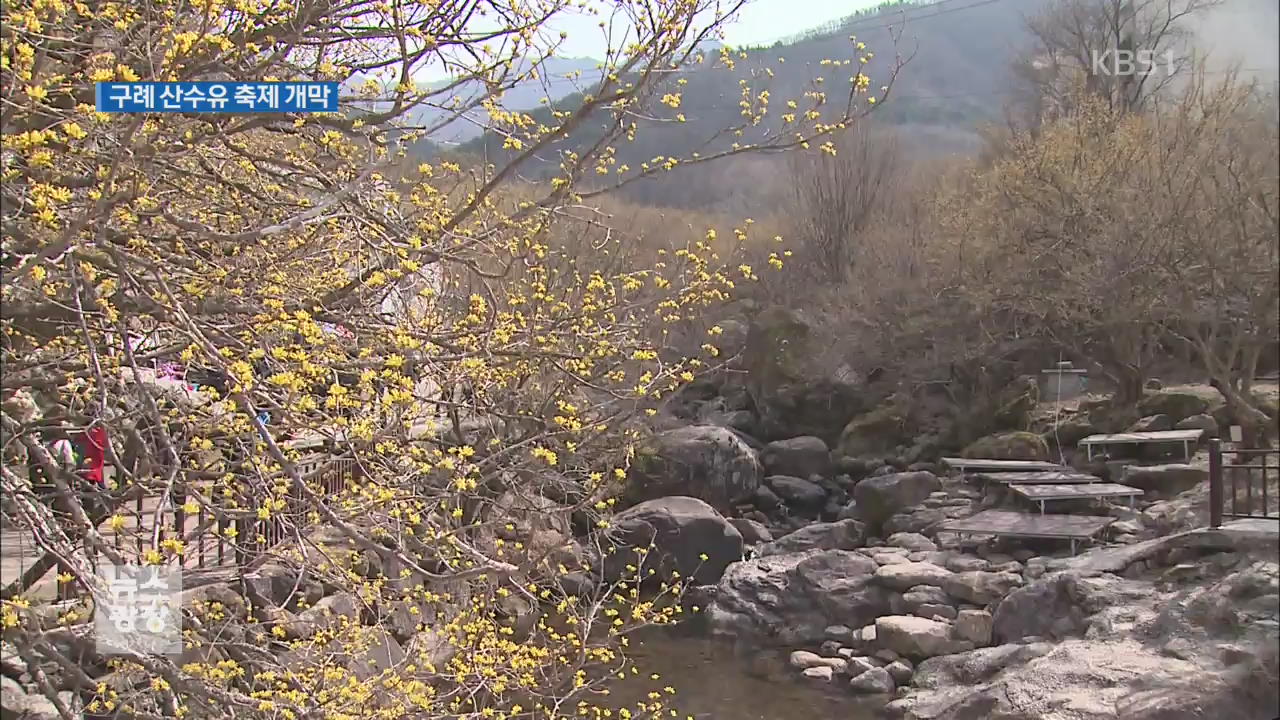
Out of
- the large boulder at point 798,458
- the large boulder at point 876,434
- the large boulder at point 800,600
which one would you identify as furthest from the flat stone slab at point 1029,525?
the large boulder at point 876,434

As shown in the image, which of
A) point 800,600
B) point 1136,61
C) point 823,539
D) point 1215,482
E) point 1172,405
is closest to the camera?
point 1136,61

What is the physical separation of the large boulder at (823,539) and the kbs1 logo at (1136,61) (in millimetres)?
7758

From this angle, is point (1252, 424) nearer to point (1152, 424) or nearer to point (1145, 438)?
point (1145, 438)

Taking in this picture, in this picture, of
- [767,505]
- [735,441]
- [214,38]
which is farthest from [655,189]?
[214,38]

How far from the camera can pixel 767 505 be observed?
1923 cm

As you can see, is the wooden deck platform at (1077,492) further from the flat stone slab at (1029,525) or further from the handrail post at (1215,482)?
the handrail post at (1215,482)

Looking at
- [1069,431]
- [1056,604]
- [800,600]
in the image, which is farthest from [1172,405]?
[800,600]

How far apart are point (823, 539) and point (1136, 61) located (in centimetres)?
1077

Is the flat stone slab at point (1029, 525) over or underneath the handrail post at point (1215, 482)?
underneath

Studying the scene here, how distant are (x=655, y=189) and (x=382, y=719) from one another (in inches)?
559
